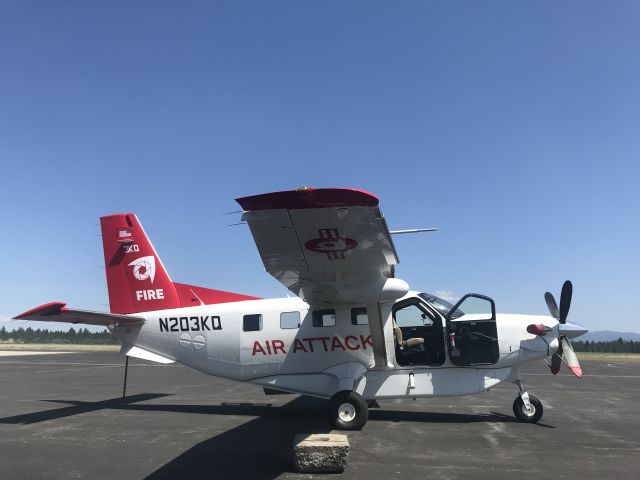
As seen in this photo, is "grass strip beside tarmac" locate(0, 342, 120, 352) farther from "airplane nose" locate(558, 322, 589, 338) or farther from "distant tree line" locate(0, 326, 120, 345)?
"airplane nose" locate(558, 322, 589, 338)

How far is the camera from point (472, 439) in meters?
8.22

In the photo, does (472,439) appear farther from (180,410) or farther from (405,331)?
(180,410)

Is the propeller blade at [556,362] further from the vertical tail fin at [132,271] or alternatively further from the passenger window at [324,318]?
the vertical tail fin at [132,271]

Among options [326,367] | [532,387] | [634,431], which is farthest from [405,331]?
[532,387]

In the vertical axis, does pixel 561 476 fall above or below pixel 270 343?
below

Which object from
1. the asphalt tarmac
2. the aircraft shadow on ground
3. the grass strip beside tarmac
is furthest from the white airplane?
the grass strip beside tarmac

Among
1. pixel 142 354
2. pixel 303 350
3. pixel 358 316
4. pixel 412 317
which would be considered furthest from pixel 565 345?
pixel 142 354

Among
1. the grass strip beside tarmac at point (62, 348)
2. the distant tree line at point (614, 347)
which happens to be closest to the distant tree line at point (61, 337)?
the grass strip beside tarmac at point (62, 348)

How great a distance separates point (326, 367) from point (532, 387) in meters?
11.2

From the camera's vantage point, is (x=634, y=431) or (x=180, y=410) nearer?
(x=634, y=431)

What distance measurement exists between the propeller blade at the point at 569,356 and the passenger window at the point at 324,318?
16.0ft

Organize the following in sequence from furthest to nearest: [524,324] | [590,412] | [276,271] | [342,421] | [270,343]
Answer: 1. [590,412]
2. [270,343]
3. [524,324]
4. [342,421]
5. [276,271]

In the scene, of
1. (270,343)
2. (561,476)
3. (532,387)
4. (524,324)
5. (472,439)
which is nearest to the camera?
(561,476)

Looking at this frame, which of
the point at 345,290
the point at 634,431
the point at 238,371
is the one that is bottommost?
the point at 634,431
